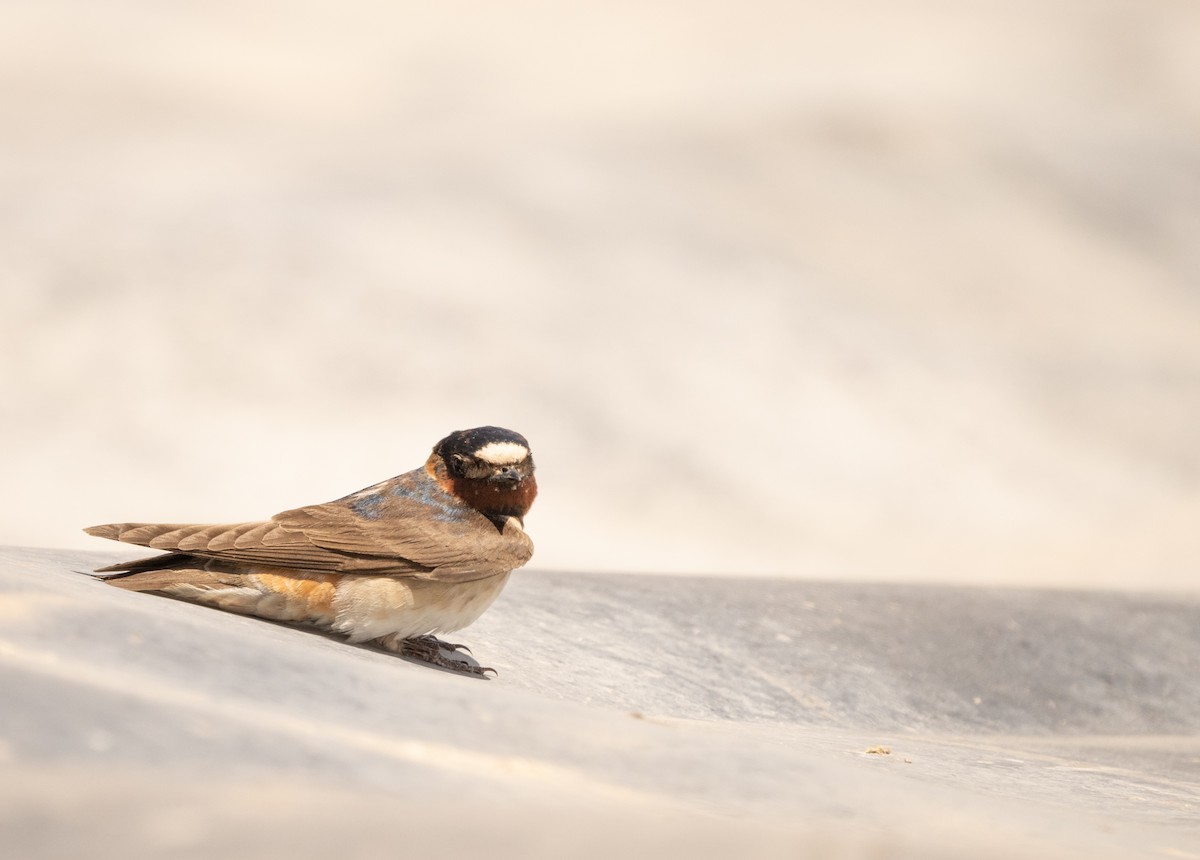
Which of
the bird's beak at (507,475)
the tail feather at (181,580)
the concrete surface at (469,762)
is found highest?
the bird's beak at (507,475)

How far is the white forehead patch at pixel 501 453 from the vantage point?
4.41 metres

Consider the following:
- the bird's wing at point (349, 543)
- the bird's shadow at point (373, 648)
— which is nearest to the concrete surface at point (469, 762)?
the bird's shadow at point (373, 648)

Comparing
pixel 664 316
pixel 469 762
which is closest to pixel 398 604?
pixel 469 762

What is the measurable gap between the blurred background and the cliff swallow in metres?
4.29

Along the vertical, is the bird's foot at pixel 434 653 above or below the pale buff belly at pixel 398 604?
below

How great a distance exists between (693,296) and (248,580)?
10.0 metres

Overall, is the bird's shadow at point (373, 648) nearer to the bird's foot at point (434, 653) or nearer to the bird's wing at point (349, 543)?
the bird's foot at point (434, 653)

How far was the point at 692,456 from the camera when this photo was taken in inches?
476

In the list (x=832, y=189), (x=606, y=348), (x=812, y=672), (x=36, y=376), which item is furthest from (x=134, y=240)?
(x=812, y=672)

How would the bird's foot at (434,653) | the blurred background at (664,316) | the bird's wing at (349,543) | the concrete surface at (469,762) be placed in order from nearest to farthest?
the concrete surface at (469,762) → the bird's wing at (349,543) → the bird's foot at (434,653) → the blurred background at (664,316)

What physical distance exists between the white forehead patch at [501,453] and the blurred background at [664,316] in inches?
164

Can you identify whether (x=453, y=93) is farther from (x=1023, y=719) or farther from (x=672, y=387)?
(x=1023, y=719)

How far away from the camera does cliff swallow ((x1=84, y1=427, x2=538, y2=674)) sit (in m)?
4.17

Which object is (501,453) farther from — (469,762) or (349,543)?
(469,762)
